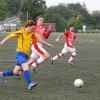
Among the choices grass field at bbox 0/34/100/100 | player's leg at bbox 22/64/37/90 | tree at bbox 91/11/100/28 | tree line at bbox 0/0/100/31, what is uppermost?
player's leg at bbox 22/64/37/90

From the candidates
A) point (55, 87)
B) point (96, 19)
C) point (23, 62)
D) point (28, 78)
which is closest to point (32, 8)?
point (96, 19)

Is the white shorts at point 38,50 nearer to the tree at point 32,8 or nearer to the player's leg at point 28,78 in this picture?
the player's leg at point 28,78

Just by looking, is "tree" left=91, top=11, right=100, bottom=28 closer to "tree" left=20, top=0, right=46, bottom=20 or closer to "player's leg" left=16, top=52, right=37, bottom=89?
"tree" left=20, top=0, right=46, bottom=20

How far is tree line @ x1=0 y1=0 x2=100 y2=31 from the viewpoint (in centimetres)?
12688

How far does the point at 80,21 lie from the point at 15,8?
51448mm

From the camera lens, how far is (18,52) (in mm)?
13109

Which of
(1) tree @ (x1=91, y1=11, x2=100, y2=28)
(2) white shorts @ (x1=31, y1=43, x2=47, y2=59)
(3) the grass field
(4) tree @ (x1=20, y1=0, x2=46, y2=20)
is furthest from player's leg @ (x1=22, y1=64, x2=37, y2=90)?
(1) tree @ (x1=91, y1=11, x2=100, y2=28)

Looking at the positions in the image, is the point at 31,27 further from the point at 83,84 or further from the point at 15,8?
the point at 15,8

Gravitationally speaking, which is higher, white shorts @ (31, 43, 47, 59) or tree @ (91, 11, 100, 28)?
white shorts @ (31, 43, 47, 59)

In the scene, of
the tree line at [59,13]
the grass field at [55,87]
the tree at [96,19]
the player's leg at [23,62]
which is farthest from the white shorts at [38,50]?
the tree at [96,19]

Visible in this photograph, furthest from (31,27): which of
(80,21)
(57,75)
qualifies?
(80,21)

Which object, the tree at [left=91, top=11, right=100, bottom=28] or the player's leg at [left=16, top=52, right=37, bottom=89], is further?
the tree at [left=91, top=11, right=100, bottom=28]

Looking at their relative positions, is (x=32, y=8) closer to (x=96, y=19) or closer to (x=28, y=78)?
(x=96, y=19)

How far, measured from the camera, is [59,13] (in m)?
170
